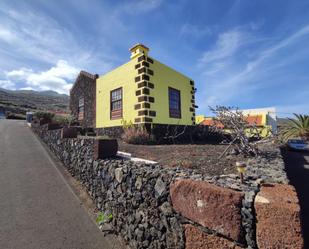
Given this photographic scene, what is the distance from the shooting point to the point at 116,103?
1089 centimetres

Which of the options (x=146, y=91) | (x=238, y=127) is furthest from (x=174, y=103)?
(x=238, y=127)

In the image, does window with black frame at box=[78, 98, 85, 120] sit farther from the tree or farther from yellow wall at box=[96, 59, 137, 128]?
the tree

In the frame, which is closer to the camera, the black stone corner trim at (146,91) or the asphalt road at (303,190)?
the asphalt road at (303,190)

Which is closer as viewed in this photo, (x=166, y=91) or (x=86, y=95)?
(x=166, y=91)

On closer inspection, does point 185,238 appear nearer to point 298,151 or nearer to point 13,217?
point 13,217

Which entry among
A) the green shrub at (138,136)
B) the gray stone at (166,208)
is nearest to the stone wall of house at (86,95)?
the green shrub at (138,136)

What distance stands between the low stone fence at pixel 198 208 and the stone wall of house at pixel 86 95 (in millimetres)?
9223

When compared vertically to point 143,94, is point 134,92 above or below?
above

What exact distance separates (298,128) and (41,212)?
18371 millimetres

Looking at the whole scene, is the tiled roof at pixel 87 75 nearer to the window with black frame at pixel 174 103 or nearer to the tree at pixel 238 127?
the window with black frame at pixel 174 103

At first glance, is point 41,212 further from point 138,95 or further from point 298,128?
point 298,128

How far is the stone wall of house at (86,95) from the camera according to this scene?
12.8 metres

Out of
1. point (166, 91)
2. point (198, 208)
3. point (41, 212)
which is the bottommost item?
point (41, 212)

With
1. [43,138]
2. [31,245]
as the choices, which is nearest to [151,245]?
[31,245]
